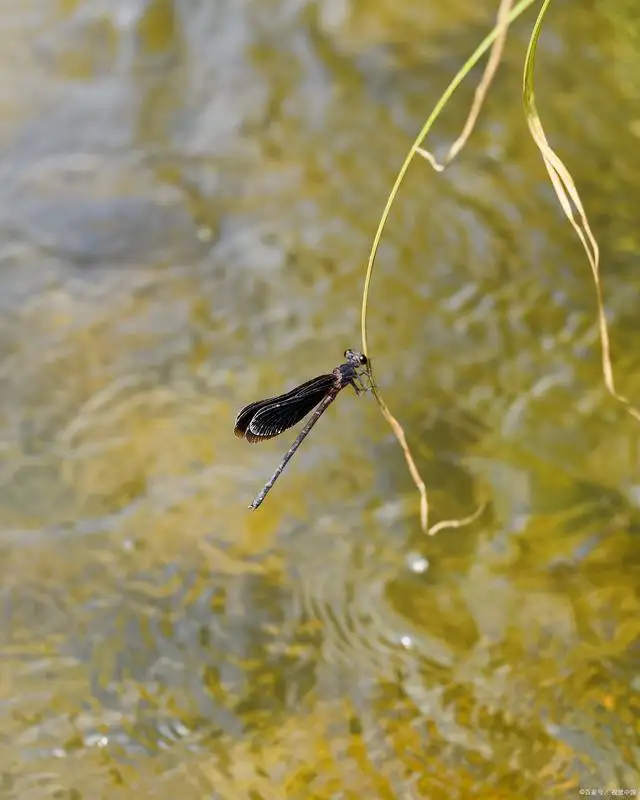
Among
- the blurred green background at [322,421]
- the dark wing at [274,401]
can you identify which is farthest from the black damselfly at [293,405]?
the blurred green background at [322,421]

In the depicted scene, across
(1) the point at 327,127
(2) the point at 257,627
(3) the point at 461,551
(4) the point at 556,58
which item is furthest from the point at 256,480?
(4) the point at 556,58

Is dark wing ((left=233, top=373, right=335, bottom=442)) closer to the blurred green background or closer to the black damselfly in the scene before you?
the black damselfly

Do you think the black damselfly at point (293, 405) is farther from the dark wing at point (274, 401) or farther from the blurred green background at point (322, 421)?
the blurred green background at point (322, 421)

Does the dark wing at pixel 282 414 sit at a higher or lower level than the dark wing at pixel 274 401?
lower

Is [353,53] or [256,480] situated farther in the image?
[353,53]

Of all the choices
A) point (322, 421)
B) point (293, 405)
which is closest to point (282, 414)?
point (293, 405)

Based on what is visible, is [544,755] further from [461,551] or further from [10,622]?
[10,622]

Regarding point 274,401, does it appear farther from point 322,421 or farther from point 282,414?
point 322,421
